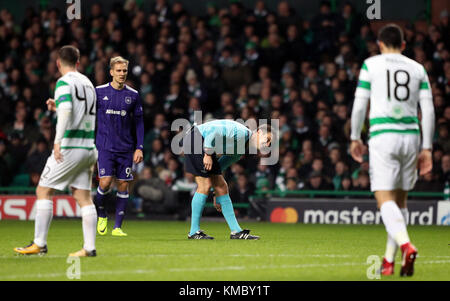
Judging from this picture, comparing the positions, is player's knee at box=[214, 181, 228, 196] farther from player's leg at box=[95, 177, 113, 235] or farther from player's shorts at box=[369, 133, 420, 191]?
player's shorts at box=[369, 133, 420, 191]

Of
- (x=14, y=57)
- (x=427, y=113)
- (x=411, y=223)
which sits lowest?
(x=411, y=223)

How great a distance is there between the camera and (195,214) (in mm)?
11641

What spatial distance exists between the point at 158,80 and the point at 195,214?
926cm

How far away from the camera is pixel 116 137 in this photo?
1261cm

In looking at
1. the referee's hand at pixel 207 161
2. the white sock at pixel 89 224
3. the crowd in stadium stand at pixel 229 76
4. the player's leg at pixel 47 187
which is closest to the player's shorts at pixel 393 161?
the white sock at pixel 89 224

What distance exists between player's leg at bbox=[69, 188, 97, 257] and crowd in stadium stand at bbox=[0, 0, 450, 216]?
9.17 meters

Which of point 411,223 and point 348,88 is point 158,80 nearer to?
point 348,88

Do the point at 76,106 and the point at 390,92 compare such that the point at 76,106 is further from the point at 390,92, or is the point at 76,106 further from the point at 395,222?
the point at 395,222

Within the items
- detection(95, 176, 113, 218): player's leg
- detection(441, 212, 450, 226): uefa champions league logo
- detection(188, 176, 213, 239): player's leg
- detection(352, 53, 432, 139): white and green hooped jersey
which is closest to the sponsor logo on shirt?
detection(95, 176, 113, 218): player's leg

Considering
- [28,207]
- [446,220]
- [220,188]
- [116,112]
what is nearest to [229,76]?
[28,207]

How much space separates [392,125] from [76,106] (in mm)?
3046

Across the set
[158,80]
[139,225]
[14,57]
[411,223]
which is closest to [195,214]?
[139,225]

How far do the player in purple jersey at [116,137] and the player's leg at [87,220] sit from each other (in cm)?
400

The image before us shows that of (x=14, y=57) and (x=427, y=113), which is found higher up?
(x=14, y=57)
